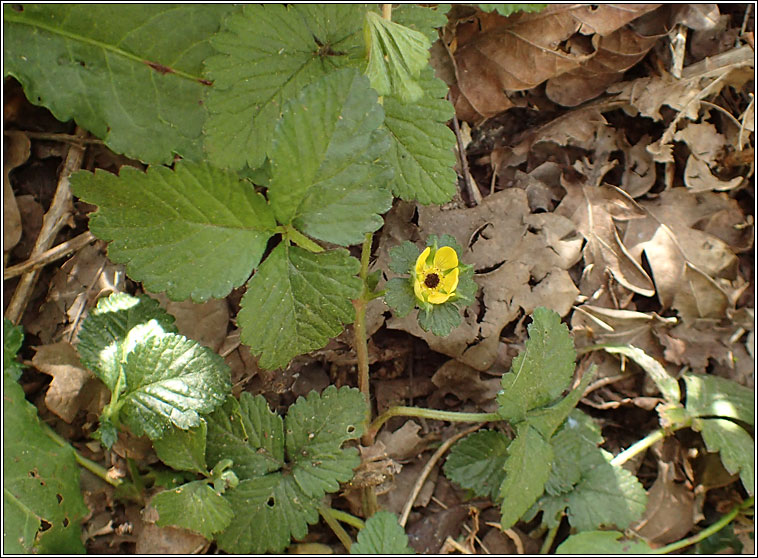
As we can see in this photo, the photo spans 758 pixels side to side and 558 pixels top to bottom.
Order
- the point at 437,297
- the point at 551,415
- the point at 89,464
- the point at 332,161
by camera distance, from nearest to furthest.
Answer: the point at 332,161
the point at 437,297
the point at 551,415
the point at 89,464

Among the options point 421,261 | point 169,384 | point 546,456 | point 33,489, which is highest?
point 421,261

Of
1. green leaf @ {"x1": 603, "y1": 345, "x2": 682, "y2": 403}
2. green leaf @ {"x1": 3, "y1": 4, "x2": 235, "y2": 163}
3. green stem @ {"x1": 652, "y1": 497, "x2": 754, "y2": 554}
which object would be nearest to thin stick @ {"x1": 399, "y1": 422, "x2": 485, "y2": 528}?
green leaf @ {"x1": 603, "y1": 345, "x2": 682, "y2": 403}

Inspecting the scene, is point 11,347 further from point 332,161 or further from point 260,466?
point 332,161

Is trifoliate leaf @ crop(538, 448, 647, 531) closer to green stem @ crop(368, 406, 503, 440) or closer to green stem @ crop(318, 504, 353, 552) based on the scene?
green stem @ crop(368, 406, 503, 440)

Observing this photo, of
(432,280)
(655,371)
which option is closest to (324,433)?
(432,280)

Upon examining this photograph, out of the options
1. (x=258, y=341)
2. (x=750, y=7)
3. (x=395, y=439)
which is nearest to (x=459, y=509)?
(x=395, y=439)

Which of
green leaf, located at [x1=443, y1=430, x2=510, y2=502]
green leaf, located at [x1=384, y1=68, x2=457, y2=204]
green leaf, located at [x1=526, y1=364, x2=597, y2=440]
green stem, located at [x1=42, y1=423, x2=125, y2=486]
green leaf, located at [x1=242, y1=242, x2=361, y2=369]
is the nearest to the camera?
green leaf, located at [x1=242, y1=242, x2=361, y2=369]

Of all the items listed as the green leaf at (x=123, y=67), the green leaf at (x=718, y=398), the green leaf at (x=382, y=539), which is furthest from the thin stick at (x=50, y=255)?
the green leaf at (x=718, y=398)
